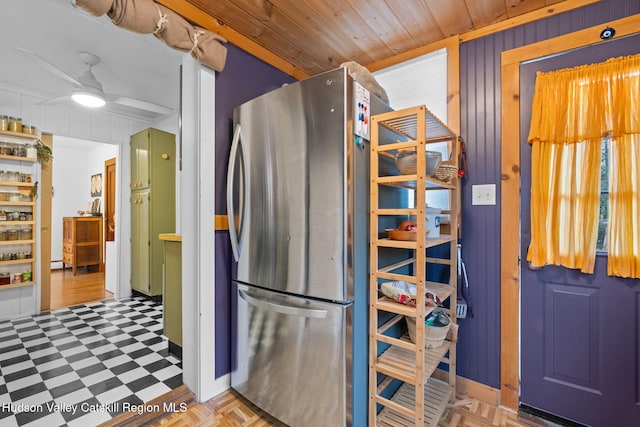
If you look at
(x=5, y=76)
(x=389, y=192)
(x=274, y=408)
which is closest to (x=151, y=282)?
(x=5, y=76)

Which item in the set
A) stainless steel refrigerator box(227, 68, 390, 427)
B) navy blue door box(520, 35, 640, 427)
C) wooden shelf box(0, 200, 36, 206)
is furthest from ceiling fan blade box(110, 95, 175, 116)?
navy blue door box(520, 35, 640, 427)

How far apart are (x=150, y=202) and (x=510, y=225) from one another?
3.91 m

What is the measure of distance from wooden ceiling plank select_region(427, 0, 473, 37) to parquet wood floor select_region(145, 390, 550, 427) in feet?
7.88

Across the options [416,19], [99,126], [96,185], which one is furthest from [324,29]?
[96,185]

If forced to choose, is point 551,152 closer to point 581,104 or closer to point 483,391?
point 581,104

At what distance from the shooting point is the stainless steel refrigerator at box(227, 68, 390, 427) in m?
1.29

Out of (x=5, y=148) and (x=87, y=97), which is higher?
(x=87, y=97)

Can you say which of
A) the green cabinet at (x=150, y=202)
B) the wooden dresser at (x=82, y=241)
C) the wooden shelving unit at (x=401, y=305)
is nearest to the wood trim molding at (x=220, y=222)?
the wooden shelving unit at (x=401, y=305)

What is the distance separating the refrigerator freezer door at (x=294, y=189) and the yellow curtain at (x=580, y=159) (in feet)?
3.94

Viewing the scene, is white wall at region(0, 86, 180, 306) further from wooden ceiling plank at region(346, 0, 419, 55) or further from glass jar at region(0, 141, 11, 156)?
wooden ceiling plank at region(346, 0, 419, 55)

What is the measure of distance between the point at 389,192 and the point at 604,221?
3.69 ft

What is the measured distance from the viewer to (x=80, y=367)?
2.11 metres

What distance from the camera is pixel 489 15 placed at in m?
1.71

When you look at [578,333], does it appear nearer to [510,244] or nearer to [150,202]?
[510,244]
